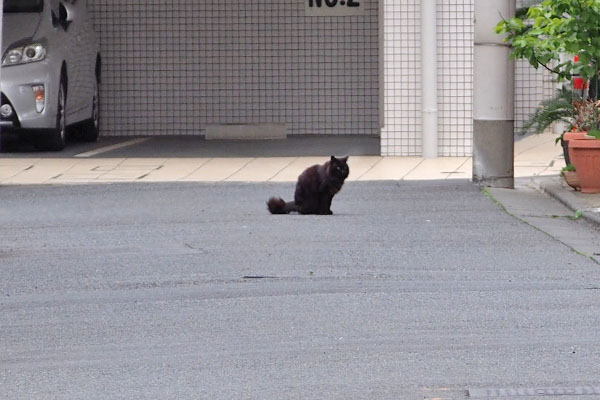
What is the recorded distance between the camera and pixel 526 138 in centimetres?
1955

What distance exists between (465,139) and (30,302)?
31.8 ft

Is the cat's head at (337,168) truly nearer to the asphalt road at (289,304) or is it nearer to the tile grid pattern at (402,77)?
the asphalt road at (289,304)

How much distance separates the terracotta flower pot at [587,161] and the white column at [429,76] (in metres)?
3.65

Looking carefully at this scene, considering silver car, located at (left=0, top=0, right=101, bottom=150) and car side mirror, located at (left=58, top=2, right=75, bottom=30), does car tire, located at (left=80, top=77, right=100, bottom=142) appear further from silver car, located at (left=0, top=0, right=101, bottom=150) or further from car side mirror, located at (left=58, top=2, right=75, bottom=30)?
car side mirror, located at (left=58, top=2, right=75, bottom=30)

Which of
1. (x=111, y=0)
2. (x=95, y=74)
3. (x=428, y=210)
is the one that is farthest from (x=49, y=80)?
(x=428, y=210)

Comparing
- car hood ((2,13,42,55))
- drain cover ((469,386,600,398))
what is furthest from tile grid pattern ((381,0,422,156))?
drain cover ((469,386,600,398))

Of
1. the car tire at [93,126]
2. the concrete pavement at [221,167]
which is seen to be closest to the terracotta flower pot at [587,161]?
the concrete pavement at [221,167]

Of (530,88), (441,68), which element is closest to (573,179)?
(441,68)

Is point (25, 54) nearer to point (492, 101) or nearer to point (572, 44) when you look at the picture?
point (492, 101)

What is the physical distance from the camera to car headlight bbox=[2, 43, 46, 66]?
17062mm

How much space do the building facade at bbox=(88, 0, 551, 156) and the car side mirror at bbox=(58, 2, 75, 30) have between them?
2.32 m

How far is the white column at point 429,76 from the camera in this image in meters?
17.2

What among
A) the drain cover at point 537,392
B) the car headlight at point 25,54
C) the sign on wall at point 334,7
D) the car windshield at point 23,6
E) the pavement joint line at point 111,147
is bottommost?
the pavement joint line at point 111,147

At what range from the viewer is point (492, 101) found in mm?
14578
